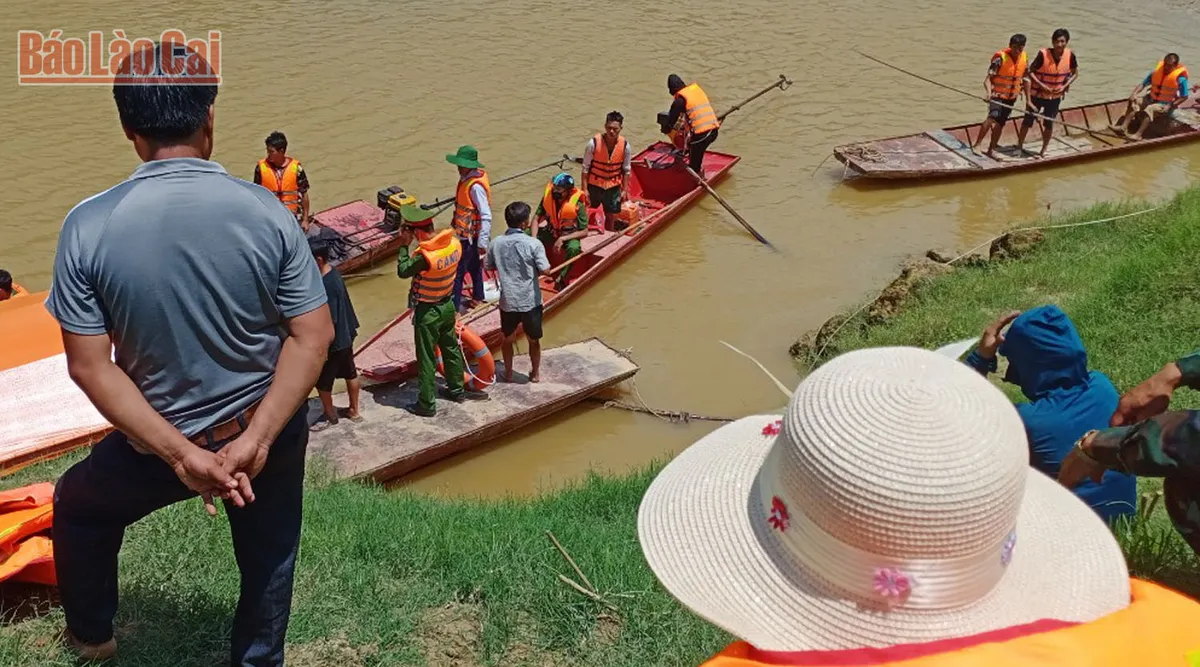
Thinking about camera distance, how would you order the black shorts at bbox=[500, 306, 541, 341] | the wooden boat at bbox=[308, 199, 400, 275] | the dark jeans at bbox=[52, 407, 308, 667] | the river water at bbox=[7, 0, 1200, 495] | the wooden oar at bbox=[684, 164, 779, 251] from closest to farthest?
the dark jeans at bbox=[52, 407, 308, 667]
the black shorts at bbox=[500, 306, 541, 341]
the river water at bbox=[7, 0, 1200, 495]
the wooden boat at bbox=[308, 199, 400, 275]
the wooden oar at bbox=[684, 164, 779, 251]

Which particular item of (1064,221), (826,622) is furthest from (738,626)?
(1064,221)

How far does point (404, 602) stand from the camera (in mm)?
3832

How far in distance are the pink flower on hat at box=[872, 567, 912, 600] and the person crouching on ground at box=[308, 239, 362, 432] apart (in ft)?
16.4

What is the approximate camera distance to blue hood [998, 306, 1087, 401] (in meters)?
4.16

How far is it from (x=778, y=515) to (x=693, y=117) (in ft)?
34.7

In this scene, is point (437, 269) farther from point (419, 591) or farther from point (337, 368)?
point (419, 591)

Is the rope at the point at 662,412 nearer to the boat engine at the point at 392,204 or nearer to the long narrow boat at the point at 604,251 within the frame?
the long narrow boat at the point at 604,251

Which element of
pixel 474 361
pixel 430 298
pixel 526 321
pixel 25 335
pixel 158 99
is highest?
pixel 158 99

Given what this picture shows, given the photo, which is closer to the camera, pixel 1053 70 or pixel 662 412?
pixel 662 412

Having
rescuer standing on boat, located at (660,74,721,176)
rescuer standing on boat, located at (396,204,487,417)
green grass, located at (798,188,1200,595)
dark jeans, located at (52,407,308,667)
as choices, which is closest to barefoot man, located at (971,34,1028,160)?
green grass, located at (798,188,1200,595)

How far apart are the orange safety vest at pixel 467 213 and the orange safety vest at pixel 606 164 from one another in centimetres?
190

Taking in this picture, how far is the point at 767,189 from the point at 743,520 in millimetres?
11624

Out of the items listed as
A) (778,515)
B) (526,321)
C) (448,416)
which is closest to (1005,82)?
(526,321)

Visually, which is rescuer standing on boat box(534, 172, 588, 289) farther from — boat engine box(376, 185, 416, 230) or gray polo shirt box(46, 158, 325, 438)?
gray polo shirt box(46, 158, 325, 438)
